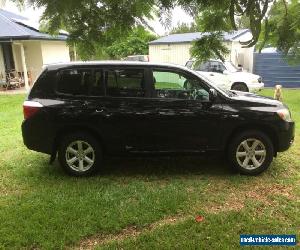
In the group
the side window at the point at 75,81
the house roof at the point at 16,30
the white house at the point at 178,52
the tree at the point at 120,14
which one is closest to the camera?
the tree at the point at 120,14

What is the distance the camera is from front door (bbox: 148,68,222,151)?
5992mm

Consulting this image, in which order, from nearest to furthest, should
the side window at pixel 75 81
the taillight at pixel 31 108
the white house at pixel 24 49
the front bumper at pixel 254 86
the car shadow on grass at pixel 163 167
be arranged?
the taillight at pixel 31 108 → the side window at pixel 75 81 → the car shadow on grass at pixel 163 167 → the front bumper at pixel 254 86 → the white house at pixel 24 49

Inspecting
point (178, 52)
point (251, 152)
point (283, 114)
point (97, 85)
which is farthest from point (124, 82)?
point (178, 52)

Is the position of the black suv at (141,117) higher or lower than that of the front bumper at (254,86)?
higher

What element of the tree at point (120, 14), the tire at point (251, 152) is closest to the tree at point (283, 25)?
the tree at point (120, 14)

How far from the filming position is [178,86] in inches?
240

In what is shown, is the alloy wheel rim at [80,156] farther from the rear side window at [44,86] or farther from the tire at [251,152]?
the tire at [251,152]

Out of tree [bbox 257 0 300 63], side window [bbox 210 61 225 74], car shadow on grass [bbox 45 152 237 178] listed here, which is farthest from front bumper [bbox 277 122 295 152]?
side window [bbox 210 61 225 74]

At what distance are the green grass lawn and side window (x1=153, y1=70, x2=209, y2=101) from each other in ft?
4.14

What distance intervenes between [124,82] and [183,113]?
1.06 meters

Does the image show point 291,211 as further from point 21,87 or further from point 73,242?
point 21,87

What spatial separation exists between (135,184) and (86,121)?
1236 millimetres

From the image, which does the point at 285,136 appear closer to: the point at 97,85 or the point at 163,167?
the point at 163,167

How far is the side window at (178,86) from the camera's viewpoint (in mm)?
6059
